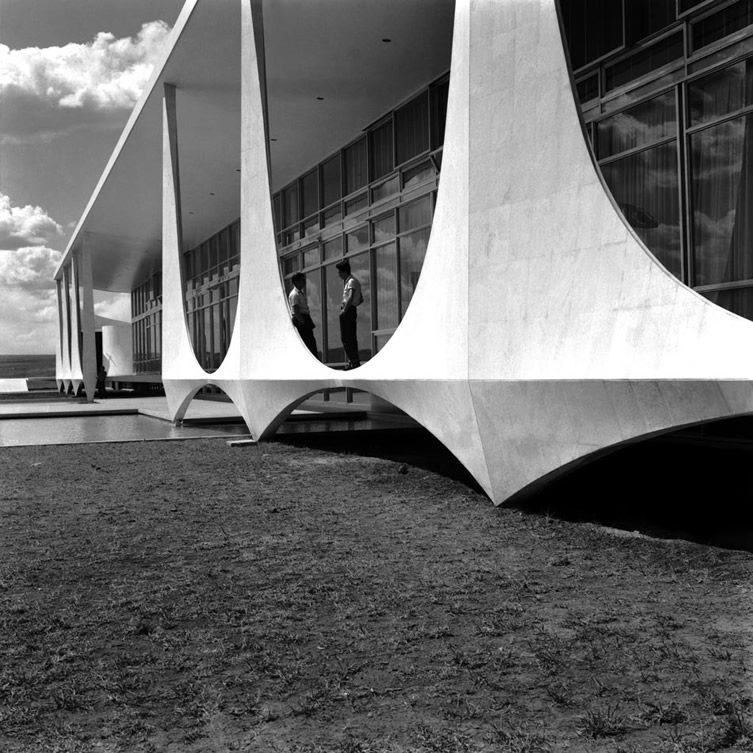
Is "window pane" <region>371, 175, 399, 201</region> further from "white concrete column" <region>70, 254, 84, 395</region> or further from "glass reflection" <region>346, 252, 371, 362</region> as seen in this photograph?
"white concrete column" <region>70, 254, 84, 395</region>

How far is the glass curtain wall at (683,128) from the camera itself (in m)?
8.72

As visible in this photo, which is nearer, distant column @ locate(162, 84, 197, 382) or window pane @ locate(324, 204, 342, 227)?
distant column @ locate(162, 84, 197, 382)

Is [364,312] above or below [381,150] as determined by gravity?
below

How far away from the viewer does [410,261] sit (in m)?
15.8

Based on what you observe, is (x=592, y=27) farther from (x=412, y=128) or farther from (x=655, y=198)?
(x=412, y=128)

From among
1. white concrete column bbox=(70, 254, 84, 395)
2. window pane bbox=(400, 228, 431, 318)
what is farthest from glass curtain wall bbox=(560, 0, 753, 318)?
white concrete column bbox=(70, 254, 84, 395)

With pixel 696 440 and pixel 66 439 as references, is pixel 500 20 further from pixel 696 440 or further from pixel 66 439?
pixel 66 439

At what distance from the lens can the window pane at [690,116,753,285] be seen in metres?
8.68

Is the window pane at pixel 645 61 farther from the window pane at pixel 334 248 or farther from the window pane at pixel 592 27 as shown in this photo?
the window pane at pixel 334 248

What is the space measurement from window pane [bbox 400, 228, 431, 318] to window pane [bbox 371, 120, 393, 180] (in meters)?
1.84

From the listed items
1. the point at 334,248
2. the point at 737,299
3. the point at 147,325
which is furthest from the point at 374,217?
the point at 147,325

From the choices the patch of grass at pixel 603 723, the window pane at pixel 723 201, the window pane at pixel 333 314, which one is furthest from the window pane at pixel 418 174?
the patch of grass at pixel 603 723

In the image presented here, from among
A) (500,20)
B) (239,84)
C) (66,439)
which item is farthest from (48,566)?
(239,84)

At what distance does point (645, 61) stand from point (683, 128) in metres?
1.11
